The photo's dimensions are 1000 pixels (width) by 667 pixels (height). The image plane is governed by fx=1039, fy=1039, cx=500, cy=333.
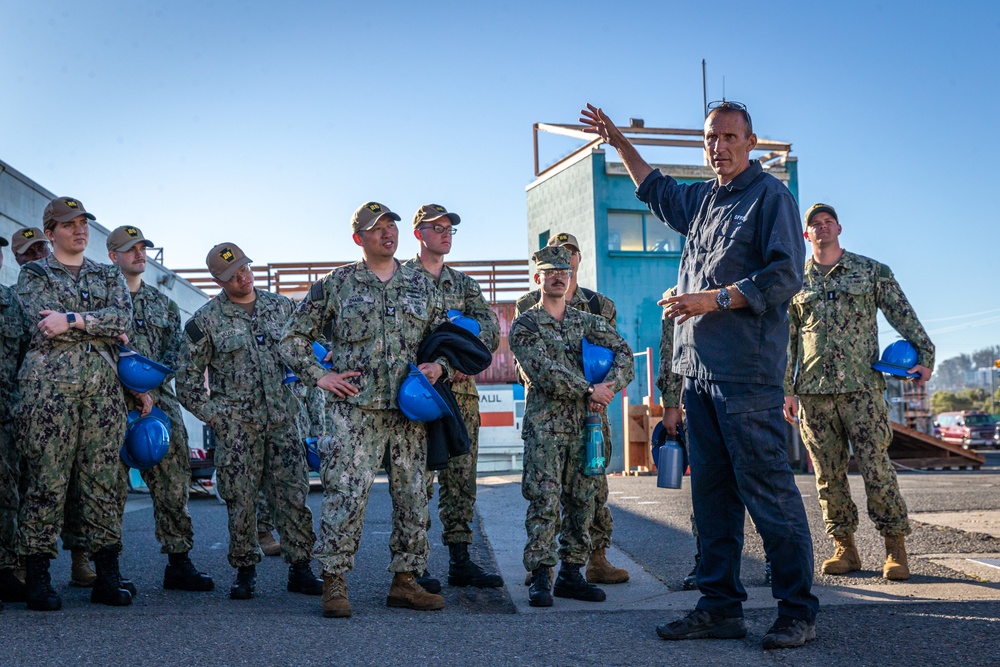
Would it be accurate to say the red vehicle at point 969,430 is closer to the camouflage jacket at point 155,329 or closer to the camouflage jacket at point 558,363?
the camouflage jacket at point 558,363

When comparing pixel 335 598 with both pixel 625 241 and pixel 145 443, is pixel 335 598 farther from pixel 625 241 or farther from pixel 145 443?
pixel 625 241

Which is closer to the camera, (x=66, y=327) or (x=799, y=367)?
(x=66, y=327)

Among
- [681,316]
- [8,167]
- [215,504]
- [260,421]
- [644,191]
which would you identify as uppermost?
[8,167]

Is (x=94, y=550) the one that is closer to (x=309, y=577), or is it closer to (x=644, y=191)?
(x=309, y=577)

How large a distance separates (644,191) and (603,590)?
234cm

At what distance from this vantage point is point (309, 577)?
6031 mm

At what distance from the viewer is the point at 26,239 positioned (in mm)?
7109

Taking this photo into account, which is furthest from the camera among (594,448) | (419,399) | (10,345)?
(10,345)

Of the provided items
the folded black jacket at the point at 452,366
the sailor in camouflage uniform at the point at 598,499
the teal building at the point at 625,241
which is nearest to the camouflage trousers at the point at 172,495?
the folded black jacket at the point at 452,366

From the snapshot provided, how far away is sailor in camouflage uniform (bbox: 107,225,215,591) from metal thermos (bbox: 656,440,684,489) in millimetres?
2778

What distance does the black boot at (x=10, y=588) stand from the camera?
5.71m

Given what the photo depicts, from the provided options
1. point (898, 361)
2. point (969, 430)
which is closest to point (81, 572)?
point (898, 361)

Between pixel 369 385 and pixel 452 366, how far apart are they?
518 mm

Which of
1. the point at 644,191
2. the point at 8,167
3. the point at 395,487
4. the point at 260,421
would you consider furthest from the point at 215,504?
the point at 644,191
